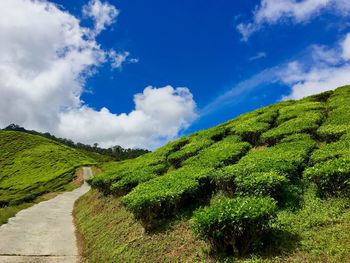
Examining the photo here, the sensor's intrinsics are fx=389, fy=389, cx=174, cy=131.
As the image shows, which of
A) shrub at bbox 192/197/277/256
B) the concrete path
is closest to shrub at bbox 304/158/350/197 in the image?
shrub at bbox 192/197/277/256

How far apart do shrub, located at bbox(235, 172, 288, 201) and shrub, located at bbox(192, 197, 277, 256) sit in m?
3.07

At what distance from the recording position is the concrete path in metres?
20.1

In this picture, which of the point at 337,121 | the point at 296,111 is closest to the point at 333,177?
the point at 337,121

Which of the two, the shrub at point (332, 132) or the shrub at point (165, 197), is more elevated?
the shrub at point (332, 132)

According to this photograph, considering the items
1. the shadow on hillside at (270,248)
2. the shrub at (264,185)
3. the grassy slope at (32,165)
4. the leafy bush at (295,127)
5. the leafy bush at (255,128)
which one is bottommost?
the shadow on hillside at (270,248)

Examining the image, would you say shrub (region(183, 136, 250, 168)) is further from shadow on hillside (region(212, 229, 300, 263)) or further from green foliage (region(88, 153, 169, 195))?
shadow on hillside (region(212, 229, 300, 263))

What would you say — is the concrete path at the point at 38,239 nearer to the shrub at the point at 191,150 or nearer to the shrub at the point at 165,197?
the shrub at the point at 165,197

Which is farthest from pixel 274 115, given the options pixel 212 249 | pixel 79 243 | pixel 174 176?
pixel 212 249

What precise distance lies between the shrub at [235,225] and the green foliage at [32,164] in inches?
2592

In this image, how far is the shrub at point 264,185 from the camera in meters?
16.7

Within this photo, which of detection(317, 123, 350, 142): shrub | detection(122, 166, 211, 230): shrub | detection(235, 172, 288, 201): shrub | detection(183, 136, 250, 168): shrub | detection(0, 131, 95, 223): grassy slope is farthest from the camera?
detection(0, 131, 95, 223): grassy slope

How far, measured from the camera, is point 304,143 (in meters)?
23.9

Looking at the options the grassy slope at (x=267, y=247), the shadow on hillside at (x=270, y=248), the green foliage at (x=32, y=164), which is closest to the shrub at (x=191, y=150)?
the grassy slope at (x=267, y=247)

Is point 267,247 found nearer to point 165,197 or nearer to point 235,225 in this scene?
point 235,225
